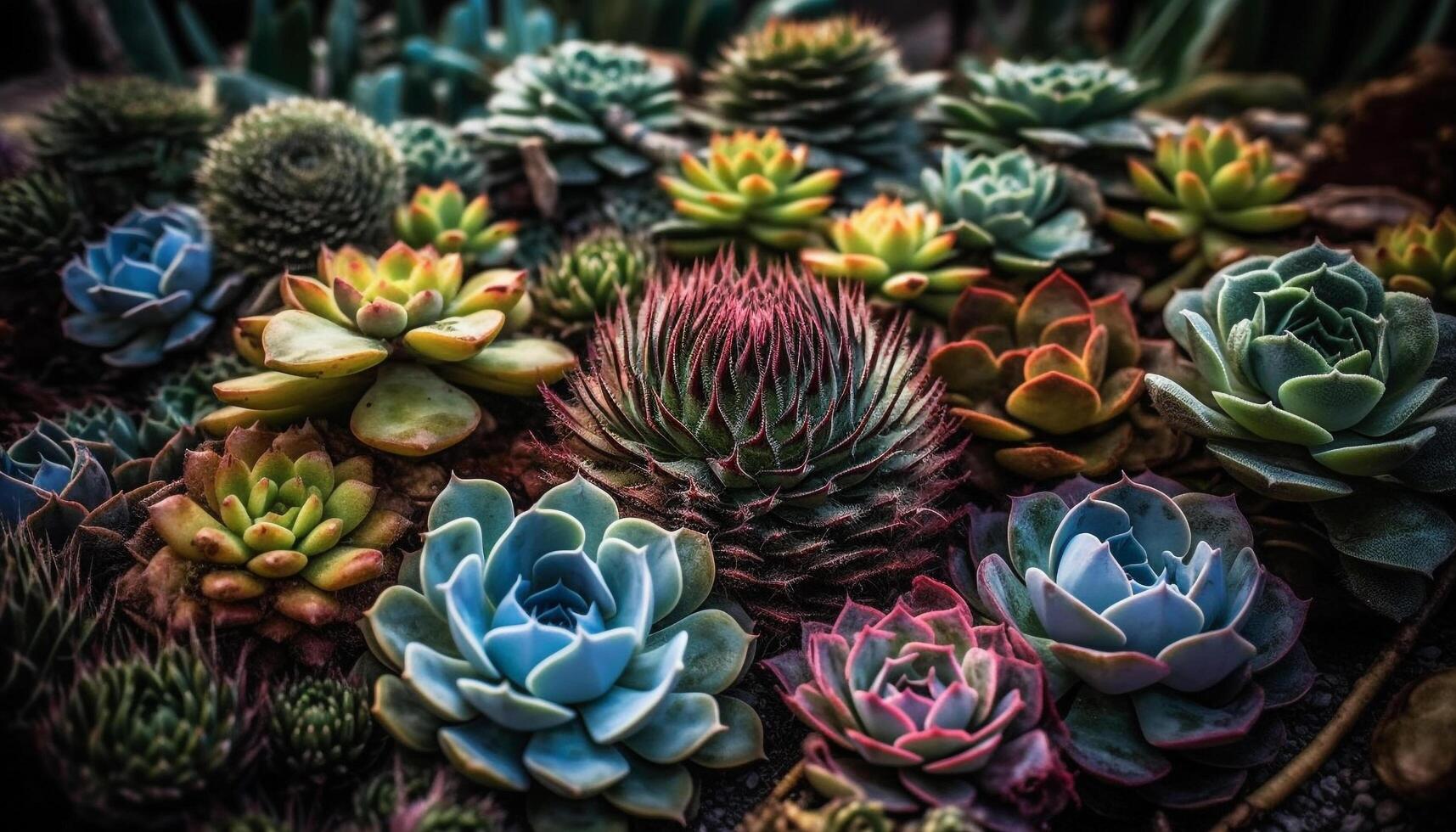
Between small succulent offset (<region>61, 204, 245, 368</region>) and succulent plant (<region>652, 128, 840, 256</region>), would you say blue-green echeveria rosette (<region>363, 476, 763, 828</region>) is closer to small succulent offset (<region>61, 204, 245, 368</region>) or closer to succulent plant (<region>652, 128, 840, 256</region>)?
succulent plant (<region>652, 128, 840, 256</region>)

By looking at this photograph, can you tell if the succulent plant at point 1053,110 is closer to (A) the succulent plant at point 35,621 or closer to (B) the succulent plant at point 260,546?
(B) the succulent plant at point 260,546

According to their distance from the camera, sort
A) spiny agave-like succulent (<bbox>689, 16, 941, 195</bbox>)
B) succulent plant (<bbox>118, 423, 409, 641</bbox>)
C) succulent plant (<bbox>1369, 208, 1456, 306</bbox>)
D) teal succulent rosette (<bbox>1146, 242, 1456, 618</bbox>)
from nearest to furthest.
→ succulent plant (<bbox>118, 423, 409, 641</bbox>) < teal succulent rosette (<bbox>1146, 242, 1456, 618</bbox>) < succulent plant (<bbox>1369, 208, 1456, 306</bbox>) < spiny agave-like succulent (<bbox>689, 16, 941, 195</bbox>)

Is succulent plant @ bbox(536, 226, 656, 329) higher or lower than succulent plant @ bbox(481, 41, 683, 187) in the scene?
lower

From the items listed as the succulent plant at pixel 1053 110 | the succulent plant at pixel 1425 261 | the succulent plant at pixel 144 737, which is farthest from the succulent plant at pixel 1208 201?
the succulent plant at pixel 144 737

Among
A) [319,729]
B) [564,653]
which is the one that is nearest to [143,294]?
[319,729]

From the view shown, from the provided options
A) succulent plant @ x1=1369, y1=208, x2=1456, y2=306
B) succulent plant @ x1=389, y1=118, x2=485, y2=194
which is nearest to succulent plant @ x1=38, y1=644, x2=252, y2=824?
succulent plant @ x1=389, y1=118, x2=485, y2=194

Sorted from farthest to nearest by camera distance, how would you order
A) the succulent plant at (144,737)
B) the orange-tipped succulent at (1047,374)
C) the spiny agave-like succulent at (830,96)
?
the spiny agave-like succulent at (830,96)
the orange-tipped succulent at (1047,374)
the succulent plant at (144,737)

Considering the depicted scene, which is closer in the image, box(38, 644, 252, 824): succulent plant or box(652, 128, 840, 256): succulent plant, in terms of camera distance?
box(38, 644, 252, 824): succulent plant

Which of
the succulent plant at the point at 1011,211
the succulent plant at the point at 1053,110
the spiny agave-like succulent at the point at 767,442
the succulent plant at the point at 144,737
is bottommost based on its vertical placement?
the succulent plant at the point at 144,737
